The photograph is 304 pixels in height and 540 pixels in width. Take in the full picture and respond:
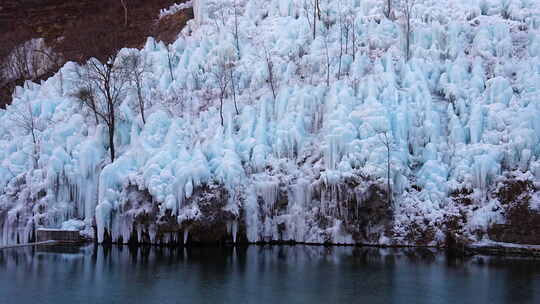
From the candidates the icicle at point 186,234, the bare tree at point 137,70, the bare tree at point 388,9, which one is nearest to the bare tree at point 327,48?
the bare tree at point 388,9

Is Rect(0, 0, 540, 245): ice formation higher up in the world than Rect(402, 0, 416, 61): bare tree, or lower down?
lower down

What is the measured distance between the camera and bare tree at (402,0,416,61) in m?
39.0

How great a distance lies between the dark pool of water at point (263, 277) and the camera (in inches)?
769

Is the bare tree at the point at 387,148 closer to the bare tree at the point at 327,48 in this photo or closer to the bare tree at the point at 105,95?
the bare tree at the point at 327,48

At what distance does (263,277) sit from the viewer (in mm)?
22781

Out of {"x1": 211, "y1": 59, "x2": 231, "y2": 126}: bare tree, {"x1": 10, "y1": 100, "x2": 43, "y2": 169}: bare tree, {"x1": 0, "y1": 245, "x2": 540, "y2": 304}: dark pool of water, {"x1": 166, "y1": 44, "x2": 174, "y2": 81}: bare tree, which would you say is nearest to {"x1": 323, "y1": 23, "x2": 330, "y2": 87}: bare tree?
{"x1": 211, "y1": 59, "x2": 231, "y2": 126}: bare tree

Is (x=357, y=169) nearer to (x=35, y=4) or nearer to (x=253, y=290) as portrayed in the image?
(x=253, y=290)

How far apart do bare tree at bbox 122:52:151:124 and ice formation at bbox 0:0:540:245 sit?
0.68m

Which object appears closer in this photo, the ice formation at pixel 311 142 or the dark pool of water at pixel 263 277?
the dark pool of water at pixel 263 277

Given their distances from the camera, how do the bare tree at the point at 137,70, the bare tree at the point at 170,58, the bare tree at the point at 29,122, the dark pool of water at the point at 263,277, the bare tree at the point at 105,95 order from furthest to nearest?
1. the bare tree at the point at 170,58
2. the bare tree at the point at 137,70
3. the bare tree at the point at 29,122
4. the bare tree at the point at 105,95
5. the dark pool of water at the point at 263,277

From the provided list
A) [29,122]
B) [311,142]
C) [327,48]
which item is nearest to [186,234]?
[311,142]

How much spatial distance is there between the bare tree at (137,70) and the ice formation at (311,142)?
0.68 m

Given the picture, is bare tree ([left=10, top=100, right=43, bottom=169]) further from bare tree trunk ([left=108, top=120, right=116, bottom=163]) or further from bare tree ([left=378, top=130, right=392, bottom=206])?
bare tree ([left=378, top=130, right=392, bottom=206])

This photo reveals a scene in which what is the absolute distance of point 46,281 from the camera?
22.1 meters
